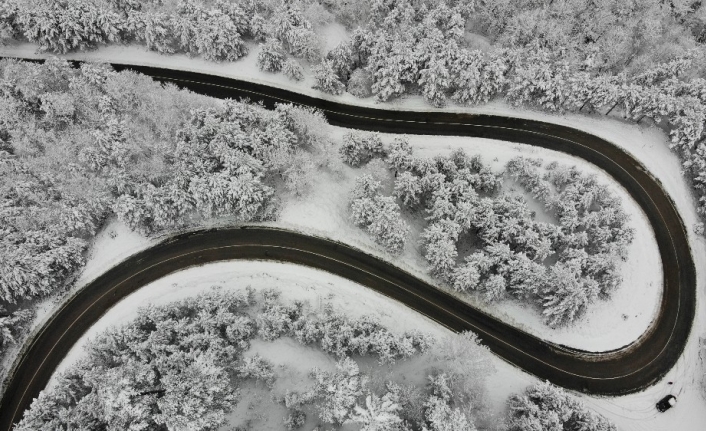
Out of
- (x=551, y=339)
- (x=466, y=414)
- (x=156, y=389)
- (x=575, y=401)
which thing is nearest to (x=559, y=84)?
(x=551, y=339)

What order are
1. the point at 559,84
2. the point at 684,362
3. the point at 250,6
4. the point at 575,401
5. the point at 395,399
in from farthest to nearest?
the point at 250,6, the point at 559,84, the point at 684,362, the point at 575,401, the point at 395,399

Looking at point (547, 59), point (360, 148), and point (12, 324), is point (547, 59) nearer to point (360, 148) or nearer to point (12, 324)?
point (360, 148)

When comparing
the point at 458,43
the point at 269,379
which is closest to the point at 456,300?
the point at 269,379

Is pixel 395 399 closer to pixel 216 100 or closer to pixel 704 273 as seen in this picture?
pixel 704 273

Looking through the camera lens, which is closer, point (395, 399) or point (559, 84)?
point (395, 399)

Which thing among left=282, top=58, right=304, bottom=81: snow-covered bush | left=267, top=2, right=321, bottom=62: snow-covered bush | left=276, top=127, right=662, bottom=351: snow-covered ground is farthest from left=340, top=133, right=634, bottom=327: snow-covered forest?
left=267, top=2, right=321, bottom=62: snow-covered bush

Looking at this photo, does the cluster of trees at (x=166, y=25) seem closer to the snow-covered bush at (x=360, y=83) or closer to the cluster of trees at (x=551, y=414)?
the snow-covered bush at (x=360, y=83)
